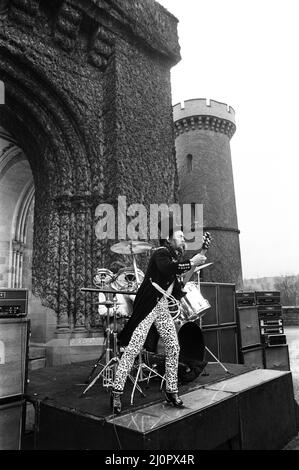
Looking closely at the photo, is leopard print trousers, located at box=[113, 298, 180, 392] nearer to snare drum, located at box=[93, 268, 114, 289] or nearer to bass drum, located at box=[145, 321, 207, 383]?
bass drum, located at box=[145, 321, 207, 383]

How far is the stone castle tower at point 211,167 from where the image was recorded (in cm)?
2144

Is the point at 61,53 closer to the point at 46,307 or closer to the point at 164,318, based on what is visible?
the point at 46,307

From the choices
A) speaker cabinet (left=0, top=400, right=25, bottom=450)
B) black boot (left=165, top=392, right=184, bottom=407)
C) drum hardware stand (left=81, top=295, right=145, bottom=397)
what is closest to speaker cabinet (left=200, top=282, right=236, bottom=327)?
drum hardware stand (left=81, top=295, right=145, bottom=397)

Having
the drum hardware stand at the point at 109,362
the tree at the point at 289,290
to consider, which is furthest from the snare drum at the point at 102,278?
the tree at the point at 289,290

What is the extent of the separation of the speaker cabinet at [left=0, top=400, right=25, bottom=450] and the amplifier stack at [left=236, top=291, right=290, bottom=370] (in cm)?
486

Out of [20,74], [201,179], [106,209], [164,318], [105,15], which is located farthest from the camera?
[201,179]

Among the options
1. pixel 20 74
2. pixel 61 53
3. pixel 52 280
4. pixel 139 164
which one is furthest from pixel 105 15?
pixel 52 280

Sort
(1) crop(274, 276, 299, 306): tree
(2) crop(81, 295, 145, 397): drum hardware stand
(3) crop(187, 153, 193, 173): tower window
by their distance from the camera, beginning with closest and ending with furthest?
1. (2) crop(81, 295, 145, 397): drum hardware stand
2. (3) crop(187, 153, 193, 173): tower window
3. (1) crop(274, 276, 299, 306): tree

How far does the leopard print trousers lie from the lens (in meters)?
2.95

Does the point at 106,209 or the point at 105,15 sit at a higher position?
the point at 105,15

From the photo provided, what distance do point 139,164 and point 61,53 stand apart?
98.4 inches

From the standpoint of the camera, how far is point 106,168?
675cm

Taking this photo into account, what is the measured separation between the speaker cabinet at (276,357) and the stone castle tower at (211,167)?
13342 millimetres

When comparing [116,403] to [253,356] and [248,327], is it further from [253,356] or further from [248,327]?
[253,356]
